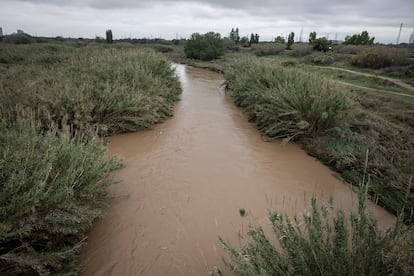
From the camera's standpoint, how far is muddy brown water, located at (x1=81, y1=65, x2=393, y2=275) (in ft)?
9.29

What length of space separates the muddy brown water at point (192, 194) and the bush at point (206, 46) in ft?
90.3

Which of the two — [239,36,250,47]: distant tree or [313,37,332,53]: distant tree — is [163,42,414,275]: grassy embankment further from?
[239,36,250,47]: distant tree

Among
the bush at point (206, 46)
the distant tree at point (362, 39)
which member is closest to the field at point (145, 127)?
the bush at point (206, 46)

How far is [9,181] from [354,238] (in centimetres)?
304

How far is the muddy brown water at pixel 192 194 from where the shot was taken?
2.83m

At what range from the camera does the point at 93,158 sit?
10.7 feet

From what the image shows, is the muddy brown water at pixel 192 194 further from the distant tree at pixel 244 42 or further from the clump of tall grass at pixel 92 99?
the distant tree at pixel 244 42

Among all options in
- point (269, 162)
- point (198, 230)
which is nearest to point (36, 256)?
point (198, 230)

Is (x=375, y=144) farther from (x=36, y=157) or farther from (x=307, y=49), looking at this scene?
(x=307, y=49)

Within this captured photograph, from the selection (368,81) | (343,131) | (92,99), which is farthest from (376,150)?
(368,81)

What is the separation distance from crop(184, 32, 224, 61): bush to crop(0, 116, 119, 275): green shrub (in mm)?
31690

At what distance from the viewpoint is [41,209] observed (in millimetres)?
2416

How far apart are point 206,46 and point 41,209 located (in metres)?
33.0

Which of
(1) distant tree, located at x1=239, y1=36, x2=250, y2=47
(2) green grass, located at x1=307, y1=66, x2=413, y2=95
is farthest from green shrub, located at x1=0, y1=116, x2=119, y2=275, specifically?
(1) distant tree, located at x1=239, y1=36, x2=250, y2=47
